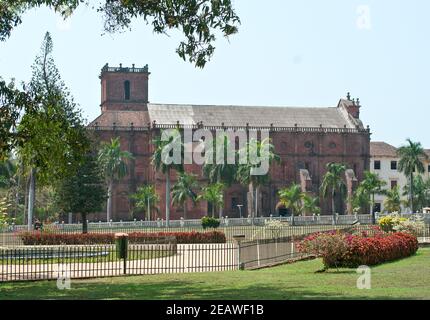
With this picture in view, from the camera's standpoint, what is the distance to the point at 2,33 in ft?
68.1

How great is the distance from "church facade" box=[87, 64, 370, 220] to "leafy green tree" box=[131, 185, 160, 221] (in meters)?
3.82

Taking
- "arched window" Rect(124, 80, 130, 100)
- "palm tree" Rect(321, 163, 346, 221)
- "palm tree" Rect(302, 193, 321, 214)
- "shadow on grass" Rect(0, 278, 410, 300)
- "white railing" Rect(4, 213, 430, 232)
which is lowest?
"shadow on grass" Rect(0, 278, 410, 300)

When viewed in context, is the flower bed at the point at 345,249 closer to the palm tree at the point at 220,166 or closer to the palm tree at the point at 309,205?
the palm tree at the point at 220,166

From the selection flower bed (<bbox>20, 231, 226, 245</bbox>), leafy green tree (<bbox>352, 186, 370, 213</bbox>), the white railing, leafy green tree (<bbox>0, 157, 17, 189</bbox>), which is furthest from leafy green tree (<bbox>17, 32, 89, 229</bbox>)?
leafy green tree (<bbox>352, 186, 370, 213</bbox>)

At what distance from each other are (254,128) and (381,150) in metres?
23.5

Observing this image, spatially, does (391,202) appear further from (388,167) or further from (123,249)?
(123,249)

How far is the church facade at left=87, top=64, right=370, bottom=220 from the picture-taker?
86.7 m

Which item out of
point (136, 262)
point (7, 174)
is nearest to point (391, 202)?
point (7, 174)

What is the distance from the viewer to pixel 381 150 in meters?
105

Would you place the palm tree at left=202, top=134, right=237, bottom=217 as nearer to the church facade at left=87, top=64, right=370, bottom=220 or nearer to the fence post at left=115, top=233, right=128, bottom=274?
the church facade at left=87, top=64, right=370, bottom=220

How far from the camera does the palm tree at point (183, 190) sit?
7856 centimetres

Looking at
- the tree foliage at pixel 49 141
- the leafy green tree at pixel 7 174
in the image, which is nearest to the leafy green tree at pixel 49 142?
the tree foliage at pixel 49 141

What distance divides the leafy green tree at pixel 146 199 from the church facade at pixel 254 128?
382 centimetres

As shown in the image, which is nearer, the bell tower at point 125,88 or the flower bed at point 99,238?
the flower bed at point 99,238
